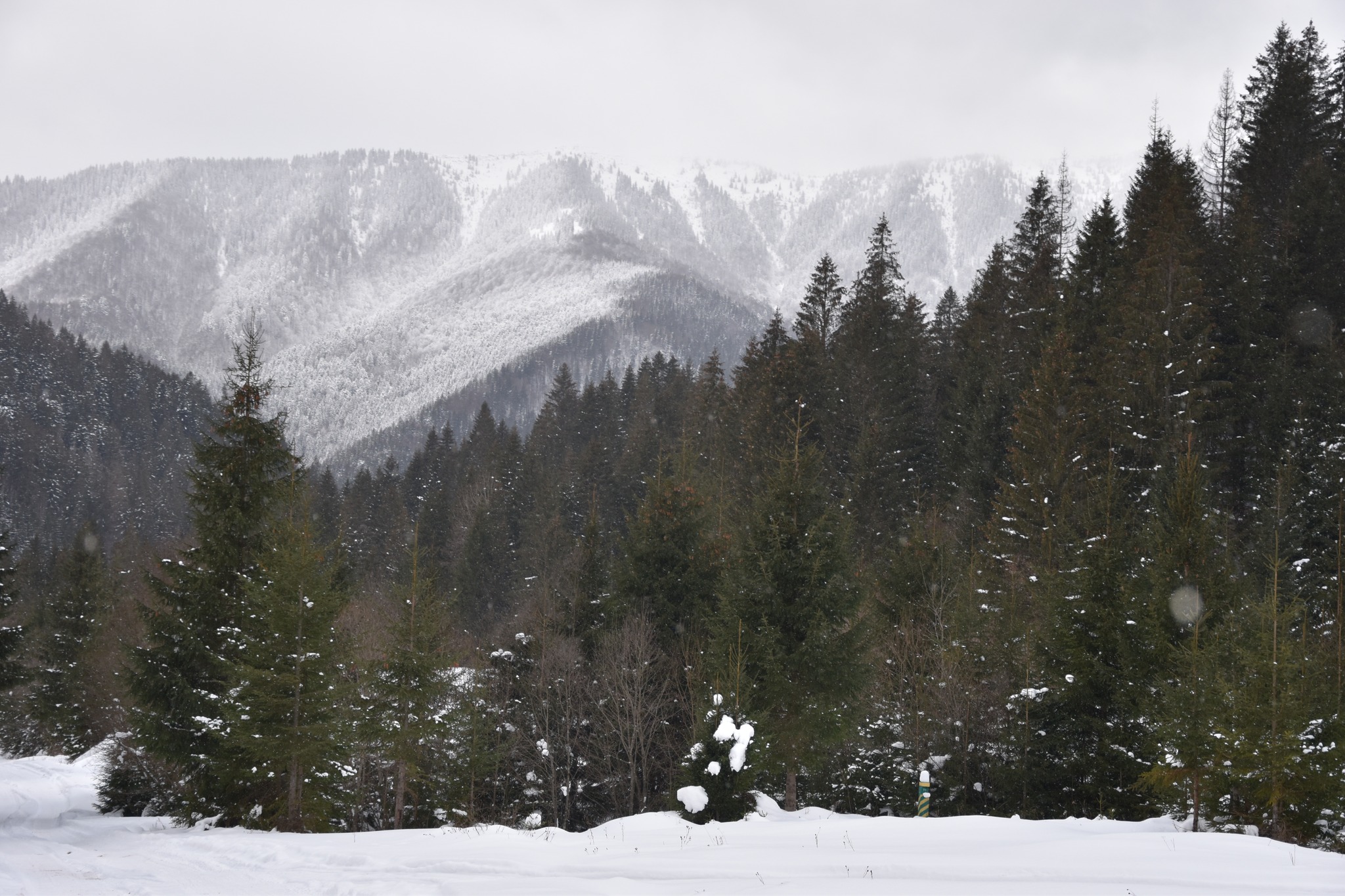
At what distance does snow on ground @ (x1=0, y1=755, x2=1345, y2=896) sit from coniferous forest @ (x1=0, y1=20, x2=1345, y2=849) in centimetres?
241

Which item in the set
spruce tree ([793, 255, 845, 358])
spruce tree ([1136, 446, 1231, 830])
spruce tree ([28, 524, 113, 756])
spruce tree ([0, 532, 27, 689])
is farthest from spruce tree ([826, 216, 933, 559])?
spruce tree ([28, 524, 113, 756])

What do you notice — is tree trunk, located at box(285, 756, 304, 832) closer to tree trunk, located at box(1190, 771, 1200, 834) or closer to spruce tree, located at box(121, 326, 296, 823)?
spruce tree, located at box(121, 326, 296, 823)

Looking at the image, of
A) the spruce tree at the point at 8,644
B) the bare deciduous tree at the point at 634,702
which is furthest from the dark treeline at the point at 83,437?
the bare deciduous tree at the point at 634,702

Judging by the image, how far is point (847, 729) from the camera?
2045 centimetres

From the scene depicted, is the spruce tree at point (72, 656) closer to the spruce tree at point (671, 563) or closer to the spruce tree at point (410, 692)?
the spruce tree at point (410, 692)

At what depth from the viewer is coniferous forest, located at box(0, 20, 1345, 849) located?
710 inches

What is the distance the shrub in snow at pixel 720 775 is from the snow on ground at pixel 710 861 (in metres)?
0.36

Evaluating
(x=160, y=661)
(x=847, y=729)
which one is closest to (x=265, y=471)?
(x=160, y=661)

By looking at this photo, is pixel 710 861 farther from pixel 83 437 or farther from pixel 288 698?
pixel 83 437

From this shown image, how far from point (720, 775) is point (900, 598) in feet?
49.9

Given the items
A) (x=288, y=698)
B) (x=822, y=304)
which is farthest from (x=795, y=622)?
(x=822, y=304)

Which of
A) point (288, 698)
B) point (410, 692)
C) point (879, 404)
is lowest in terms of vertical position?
point (288, 698)

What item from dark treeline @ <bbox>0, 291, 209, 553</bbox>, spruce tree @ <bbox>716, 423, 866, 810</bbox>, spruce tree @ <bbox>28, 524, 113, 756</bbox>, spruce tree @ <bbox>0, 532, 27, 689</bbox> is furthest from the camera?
dark treeline @ <bbox>0, 291, 209, 553</bbox>

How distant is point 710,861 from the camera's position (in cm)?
1138
